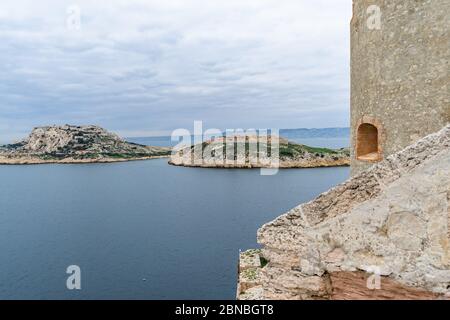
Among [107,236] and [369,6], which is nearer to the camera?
[369,6]

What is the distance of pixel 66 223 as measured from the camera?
2010 inches

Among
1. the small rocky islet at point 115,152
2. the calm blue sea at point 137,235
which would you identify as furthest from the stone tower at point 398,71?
the small rocky islet at point 115,152

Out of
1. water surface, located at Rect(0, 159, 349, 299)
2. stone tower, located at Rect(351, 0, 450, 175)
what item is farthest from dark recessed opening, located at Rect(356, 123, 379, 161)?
water surface, located at Rect(0, 159, 349, 299)

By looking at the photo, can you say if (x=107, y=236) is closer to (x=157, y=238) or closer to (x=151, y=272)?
(x=157, y=238)

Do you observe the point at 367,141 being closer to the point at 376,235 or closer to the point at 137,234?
the point at 376,235

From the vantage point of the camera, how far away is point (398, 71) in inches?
297

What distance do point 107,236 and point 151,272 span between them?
47.9 ft

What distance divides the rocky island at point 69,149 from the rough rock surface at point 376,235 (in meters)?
173

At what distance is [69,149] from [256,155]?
105719mm

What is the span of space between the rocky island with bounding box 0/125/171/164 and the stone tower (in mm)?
169152

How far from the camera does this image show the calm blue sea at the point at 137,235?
29.2 meters

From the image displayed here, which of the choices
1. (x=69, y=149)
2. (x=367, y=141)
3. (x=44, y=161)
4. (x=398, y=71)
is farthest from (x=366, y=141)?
(x=69, y=149)

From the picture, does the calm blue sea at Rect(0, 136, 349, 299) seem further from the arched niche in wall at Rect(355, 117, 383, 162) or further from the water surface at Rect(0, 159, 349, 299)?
the arched niche in wall at Rect(355, 117, 383, 162)
